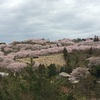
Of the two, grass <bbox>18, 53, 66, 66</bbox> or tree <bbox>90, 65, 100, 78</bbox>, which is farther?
grass <bbox>18, 53, 66, 66</bbox>

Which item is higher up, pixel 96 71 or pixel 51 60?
pixel 51 60

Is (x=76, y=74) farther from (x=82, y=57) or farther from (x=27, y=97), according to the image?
(x=27, y=97)

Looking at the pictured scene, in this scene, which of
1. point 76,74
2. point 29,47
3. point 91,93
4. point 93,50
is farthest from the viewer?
point 29,47

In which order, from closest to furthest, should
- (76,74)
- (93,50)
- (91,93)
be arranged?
(91,93) → (76,74) → (93,50)

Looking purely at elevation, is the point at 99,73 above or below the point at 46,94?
below

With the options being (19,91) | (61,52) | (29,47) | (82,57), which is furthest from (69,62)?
(19,91)

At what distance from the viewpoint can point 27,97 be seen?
62.7ft

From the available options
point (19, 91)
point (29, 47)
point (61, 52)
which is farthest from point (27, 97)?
point (29, 47)

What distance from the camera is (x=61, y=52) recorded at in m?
113

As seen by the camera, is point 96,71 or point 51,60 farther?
point 51,60

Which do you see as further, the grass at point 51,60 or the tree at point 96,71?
the grass at point 51,60

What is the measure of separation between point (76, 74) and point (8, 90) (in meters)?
54.3

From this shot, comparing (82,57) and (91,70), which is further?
(82,57)

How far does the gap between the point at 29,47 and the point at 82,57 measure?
42510 millimetres
